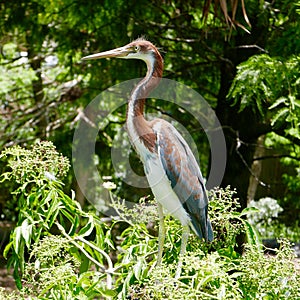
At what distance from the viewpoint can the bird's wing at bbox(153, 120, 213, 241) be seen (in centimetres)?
212

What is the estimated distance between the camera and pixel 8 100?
6621mm

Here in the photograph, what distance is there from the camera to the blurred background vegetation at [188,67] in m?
3.51

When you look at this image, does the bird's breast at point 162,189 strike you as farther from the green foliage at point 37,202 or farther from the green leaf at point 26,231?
the green leaf at point 26,231

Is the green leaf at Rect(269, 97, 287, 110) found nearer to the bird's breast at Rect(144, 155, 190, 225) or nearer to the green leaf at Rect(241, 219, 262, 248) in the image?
the green leaf at Rect(241, 219, 262, 248)

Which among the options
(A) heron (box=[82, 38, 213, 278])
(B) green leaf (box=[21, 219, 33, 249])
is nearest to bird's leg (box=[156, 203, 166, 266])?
(A) heron (box=[82, 38, 213, 278])

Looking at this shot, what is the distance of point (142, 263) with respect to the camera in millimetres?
2076

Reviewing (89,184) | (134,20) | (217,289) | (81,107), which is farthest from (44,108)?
(217,289)

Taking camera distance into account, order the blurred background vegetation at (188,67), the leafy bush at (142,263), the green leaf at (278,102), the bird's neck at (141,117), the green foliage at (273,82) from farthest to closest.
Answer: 1. the blurred background vegetation at (188,67)
2. the green foliage at (273,82)
3. the green leaf at (278,102)
4. the bird's neck at (141,117)
5. the leafy bush at (142,263)

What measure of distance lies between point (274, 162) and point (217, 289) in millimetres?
5674

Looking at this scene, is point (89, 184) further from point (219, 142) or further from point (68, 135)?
point (219, 142)

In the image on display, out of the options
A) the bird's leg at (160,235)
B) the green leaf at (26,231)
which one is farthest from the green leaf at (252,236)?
the green leaf at (26,231)

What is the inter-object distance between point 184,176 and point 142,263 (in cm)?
33

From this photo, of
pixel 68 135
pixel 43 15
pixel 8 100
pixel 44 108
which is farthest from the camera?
pixel 8 100

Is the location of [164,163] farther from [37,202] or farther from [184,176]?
[37,202]
